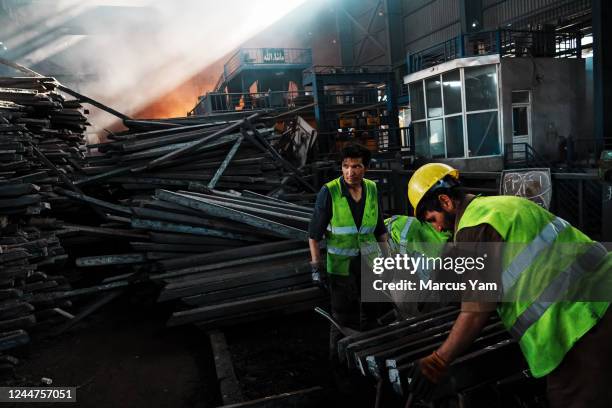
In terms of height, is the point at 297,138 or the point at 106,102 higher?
the point at 106,102

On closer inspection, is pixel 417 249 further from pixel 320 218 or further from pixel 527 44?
pixel 527 44

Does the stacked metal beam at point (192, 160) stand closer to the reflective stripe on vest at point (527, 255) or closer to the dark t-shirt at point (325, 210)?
the dark t-shirt at point (325, 210)

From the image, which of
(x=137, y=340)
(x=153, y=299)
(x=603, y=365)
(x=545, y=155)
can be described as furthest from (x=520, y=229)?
(x=545, y=155)

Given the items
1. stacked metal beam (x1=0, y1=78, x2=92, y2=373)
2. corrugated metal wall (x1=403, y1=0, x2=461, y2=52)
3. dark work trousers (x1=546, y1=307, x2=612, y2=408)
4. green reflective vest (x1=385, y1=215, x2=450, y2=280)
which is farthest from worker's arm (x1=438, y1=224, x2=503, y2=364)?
corrugated metal wall (x1=403, y1=0, x2=461, y2=52)

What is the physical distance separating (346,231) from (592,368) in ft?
6.65

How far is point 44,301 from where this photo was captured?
4.62 m

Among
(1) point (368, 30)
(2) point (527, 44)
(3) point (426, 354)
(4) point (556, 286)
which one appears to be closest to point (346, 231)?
(3) point (426, 354)

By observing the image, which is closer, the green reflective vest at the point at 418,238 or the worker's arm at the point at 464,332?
the worker's arm at the point at 464,332

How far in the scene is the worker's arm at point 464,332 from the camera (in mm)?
1626

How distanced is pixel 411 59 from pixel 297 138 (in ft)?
17.6

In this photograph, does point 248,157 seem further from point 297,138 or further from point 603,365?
point 603,365

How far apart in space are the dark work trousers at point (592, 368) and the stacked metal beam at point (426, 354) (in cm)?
35

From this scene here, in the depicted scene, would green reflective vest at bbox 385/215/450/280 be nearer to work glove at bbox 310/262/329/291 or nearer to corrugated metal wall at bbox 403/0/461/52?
work glove at bbox 310/262/329/291

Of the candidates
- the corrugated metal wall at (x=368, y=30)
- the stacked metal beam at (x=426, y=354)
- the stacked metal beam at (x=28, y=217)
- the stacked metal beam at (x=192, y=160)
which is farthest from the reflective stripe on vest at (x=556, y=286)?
the corrugated metal wall at (x=368, y=30)
